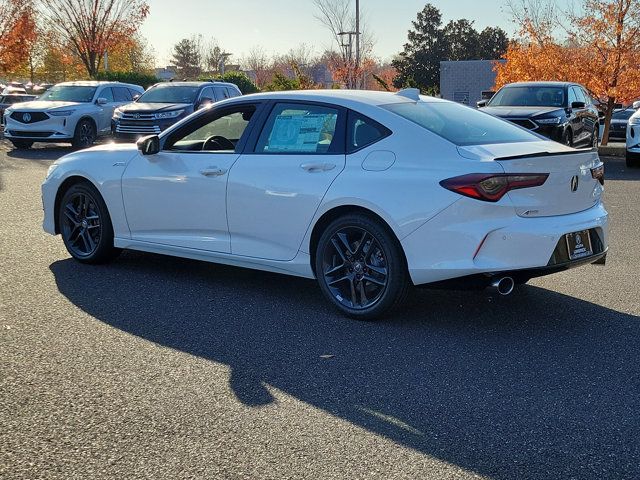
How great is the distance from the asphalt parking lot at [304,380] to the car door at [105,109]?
597 inches

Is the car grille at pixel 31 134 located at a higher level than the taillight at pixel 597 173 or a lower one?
higher

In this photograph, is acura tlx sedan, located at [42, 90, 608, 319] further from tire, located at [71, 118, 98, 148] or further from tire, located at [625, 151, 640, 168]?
tire, located at [71, 118, 98, 148]

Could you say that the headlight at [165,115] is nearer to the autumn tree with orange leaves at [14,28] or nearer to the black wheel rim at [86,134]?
the black wheel rim at [86,134]

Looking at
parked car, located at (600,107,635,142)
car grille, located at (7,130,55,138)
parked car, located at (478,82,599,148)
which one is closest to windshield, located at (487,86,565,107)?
parked car, located at (478,82,599,148)

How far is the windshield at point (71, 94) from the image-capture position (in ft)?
70.1

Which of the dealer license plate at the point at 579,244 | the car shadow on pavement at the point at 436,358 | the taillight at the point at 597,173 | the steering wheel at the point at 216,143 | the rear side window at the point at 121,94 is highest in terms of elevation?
the rear side window at the point at 121,94

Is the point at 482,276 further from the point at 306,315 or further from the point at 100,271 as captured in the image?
the point at 100,271

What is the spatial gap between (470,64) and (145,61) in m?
34.4

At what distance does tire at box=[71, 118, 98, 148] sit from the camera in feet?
67.4

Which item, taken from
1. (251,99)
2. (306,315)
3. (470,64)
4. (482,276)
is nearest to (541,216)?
(482,276)

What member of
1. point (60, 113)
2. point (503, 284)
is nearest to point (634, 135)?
point (503, 284)

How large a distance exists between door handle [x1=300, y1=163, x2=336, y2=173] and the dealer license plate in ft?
5.32

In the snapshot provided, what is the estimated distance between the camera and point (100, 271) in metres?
7.00

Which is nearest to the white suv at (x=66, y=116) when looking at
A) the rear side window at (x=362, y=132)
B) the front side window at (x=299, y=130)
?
the front side window at (x=299, y=130)
